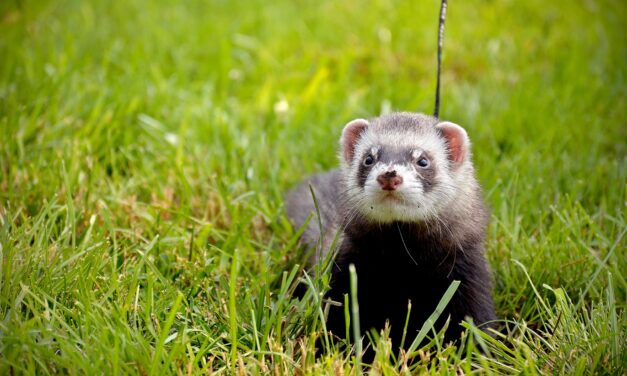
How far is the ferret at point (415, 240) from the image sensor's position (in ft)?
10.3

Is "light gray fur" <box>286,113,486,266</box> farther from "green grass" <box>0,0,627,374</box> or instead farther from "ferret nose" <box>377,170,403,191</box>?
"green grass" <box>0,0,627,374</box>

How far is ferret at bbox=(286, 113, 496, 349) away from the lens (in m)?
3.15

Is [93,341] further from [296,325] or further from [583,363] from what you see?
[583,363]

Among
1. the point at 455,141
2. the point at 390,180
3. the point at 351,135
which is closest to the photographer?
the point at 390,180

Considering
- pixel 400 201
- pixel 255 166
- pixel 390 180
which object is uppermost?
pixel 390 180

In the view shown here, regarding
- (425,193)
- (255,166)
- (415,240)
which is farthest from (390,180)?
(255,166)

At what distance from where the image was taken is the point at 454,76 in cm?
628

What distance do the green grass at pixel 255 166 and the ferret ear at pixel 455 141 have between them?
26.5 inches

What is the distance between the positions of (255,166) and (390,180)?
1893mm

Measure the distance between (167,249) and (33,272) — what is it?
2.58 ft

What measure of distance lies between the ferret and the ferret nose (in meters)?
0.13

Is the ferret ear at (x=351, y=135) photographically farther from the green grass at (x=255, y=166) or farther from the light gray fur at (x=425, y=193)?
the green grass at (x=255, y=166)

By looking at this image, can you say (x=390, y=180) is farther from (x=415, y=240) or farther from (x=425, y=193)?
(x=415, y=240)

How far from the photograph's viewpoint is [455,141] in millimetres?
3332
